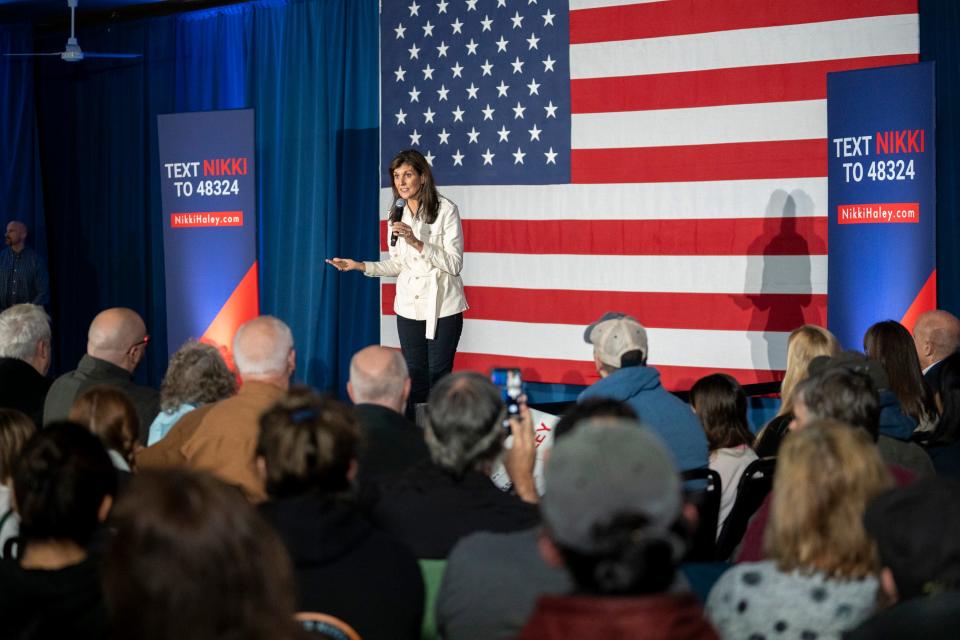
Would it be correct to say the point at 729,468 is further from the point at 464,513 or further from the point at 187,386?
the point at 187,386

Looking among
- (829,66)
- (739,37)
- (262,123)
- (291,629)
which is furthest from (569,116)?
(291,629)

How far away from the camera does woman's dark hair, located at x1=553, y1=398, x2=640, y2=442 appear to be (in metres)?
2.28

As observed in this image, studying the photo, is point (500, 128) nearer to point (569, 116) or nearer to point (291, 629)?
point (569, 116)

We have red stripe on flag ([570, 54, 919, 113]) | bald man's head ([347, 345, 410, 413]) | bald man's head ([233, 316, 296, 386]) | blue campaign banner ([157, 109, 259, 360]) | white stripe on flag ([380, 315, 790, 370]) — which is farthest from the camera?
blue campaign banner ([157, 109, 259, 360])

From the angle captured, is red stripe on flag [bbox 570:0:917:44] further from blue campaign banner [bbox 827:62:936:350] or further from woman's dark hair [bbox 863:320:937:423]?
woman's dark hair [bbox 863:320:937:423]

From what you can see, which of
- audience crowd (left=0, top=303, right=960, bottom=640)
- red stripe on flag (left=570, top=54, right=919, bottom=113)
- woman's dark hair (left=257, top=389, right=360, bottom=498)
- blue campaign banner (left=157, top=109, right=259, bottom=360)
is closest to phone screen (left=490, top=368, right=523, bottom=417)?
audience crowd (left=0, top=303, right=960, bottom=640)

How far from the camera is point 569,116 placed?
21.5ft

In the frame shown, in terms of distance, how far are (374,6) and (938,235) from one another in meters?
3.91

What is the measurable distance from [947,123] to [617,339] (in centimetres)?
305

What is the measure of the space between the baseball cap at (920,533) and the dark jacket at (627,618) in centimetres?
64

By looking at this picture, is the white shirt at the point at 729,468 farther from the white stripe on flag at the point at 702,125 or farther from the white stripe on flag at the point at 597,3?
the white stripe on flag at the point at 597,3

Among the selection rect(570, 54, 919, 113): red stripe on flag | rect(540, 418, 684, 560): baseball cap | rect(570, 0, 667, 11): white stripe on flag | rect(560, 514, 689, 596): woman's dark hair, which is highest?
rect(570, 0, 667, 11): white stripe on flag

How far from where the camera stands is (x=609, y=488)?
114 centimetres

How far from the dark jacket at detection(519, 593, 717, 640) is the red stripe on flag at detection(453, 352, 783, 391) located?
15.7 feet
